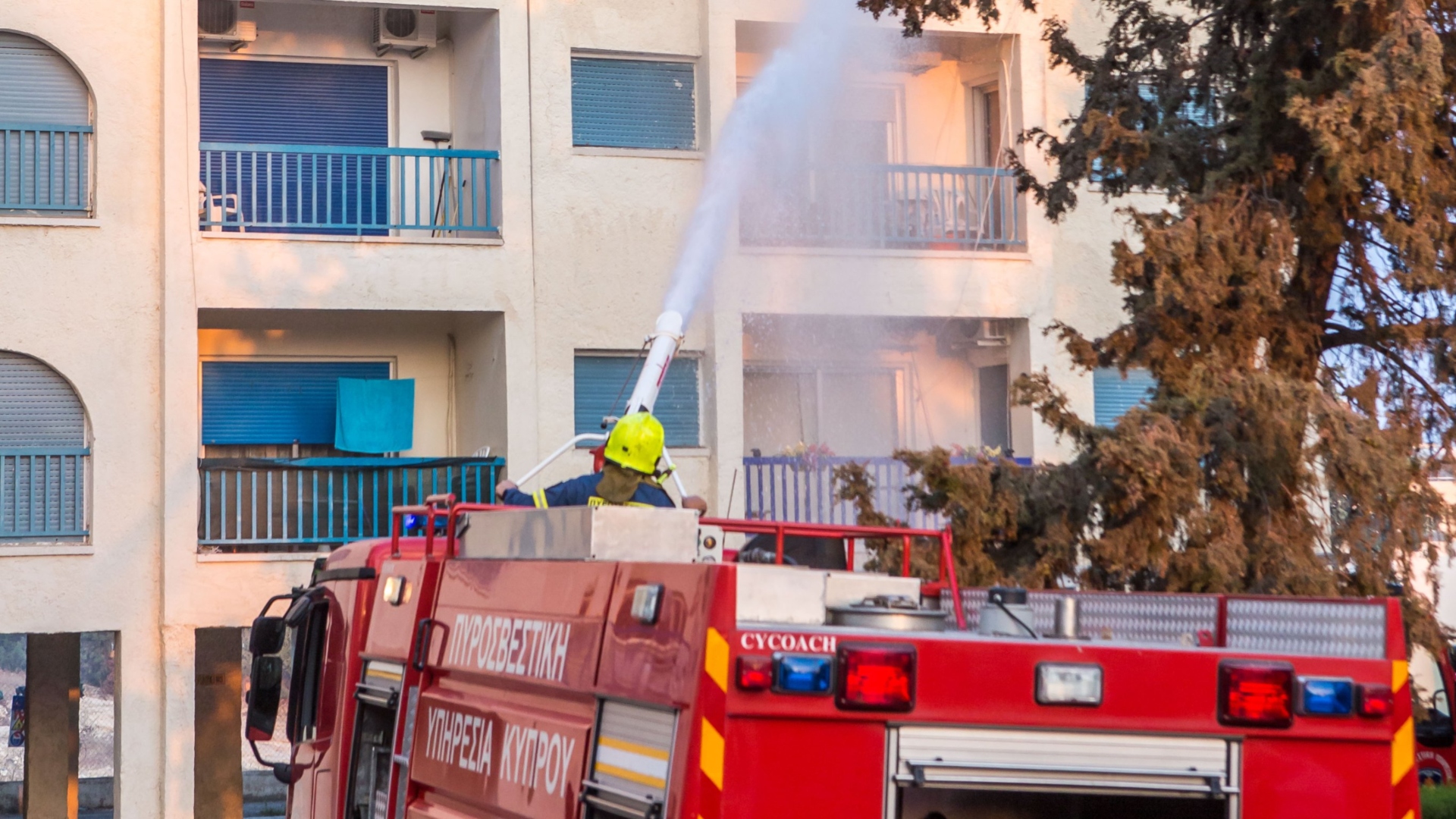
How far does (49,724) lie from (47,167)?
8.62 m

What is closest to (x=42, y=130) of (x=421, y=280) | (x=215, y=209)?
(x=215, y=209)

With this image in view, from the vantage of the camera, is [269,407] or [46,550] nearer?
[46,550]

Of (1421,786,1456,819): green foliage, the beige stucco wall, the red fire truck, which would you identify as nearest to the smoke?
the beige stucco wall

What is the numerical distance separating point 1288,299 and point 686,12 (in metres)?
7.87

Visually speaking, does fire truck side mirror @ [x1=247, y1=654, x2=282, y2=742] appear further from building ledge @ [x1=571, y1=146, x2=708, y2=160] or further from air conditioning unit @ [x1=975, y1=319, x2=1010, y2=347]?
air conditioning unit @ [x1=975, y1=319, x2=1010, y2=347]

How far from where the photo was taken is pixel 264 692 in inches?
270

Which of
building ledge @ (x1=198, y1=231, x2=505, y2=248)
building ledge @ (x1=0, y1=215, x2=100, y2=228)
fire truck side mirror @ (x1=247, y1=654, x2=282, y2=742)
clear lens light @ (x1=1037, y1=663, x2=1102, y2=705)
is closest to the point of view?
clear lens light @ (x1=1037, y1=663, x2=1102, y2=705)

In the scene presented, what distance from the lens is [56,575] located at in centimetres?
1554

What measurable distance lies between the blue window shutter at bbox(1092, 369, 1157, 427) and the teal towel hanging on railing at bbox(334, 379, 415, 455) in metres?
7.17

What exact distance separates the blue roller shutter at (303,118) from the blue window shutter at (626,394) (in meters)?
2.68

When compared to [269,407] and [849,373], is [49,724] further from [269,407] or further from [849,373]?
[849,373]

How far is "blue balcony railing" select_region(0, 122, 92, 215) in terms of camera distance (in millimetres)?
15750

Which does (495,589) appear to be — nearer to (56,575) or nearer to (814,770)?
(814,770)

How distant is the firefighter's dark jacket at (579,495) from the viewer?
7.28m
